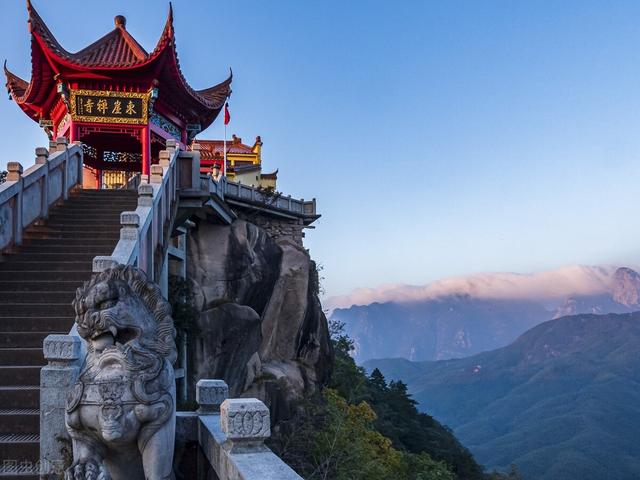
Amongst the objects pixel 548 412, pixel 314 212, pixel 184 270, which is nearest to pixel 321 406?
pixel 184 270

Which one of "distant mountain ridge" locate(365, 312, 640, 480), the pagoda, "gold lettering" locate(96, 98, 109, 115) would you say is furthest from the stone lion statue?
"distant mountain ridge" locate(365, 312, 640, 480)

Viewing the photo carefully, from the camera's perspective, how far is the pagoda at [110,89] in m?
13.9

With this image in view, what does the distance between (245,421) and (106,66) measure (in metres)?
12.9

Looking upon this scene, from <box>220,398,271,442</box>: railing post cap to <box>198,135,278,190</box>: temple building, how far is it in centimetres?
2310

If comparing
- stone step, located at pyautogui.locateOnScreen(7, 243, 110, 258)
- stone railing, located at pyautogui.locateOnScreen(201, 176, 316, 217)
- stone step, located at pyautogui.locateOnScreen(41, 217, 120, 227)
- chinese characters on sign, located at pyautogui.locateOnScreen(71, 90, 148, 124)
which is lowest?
stone step, located at pyautogui.locateOnScreen(7, 243, 110, 258)

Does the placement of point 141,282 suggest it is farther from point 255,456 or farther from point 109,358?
point 255,456

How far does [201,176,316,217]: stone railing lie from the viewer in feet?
49.5

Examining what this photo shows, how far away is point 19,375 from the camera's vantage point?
5.66m

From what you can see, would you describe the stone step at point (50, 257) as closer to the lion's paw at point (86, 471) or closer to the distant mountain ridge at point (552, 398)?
the lion's paw at point (86, 471)

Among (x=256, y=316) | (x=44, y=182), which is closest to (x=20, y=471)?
(x=44, y=182)

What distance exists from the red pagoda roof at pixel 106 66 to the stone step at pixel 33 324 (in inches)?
362

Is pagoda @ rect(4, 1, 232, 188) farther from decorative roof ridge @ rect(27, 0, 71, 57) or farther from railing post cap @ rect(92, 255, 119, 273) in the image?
railing post cap @ rect(92, 255, 119, 273)

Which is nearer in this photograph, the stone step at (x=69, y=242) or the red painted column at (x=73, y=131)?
the stone step at (x=69, y=242)

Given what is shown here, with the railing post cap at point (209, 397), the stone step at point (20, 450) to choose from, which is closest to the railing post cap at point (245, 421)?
the railing post cap at point (209, 397)
